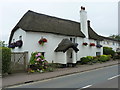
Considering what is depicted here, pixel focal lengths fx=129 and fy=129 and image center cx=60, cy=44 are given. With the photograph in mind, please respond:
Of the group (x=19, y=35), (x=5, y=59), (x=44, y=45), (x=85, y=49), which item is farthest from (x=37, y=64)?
(x=85, y=49)

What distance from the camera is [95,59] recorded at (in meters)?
21.7

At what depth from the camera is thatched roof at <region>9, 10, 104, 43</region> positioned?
655 inches

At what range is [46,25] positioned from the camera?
18.1 m

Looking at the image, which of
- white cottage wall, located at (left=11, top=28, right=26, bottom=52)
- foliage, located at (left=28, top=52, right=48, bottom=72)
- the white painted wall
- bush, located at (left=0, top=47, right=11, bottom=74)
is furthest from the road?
the white painted wall

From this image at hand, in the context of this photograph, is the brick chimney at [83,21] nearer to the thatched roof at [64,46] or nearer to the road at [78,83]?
the thatched roof at [64,46]

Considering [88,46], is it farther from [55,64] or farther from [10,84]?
[10,84]

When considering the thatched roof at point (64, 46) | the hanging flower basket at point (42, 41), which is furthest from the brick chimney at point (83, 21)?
the hanging flower basket at point (42, 41)

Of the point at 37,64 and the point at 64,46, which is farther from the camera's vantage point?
the point at 64,46

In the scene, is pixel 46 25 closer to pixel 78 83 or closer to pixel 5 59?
pixel 5 59

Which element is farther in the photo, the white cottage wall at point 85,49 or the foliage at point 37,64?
the white cottage wall at point 85,49

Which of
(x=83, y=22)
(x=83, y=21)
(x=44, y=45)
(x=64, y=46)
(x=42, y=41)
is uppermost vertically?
(x=83, y=21)

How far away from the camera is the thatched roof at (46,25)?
1662cm

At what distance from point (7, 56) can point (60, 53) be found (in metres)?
7.60

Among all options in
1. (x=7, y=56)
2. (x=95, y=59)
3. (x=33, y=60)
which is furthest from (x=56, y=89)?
(x=95, y=59)
